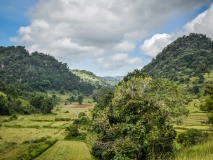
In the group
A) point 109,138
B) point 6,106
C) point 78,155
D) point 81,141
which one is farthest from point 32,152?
point 6,106

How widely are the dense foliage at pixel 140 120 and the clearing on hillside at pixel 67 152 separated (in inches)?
954

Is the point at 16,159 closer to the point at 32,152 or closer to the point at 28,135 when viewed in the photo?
the point at 32,152

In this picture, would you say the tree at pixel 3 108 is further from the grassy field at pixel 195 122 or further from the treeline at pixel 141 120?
the treeline at pixel 141 120

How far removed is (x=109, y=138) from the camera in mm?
26172

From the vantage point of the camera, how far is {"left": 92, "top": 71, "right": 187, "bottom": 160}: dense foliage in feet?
72.5

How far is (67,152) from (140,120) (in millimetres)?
33696

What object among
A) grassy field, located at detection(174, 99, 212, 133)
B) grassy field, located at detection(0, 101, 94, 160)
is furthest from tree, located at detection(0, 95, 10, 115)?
grassy field, located at detection(174, 99, 212, 133)

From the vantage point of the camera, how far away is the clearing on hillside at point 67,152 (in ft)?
159

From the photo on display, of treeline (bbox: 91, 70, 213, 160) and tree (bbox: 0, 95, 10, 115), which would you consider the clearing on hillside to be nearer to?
treeline (bbox: 91, 70, 213, 160)

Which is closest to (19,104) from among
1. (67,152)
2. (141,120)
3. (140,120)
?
(67,152)

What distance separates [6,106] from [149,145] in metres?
103

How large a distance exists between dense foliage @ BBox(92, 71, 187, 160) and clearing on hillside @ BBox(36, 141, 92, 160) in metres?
24.2

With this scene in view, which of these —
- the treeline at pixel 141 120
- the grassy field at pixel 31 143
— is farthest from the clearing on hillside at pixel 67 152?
the treeline at pixel 141 120

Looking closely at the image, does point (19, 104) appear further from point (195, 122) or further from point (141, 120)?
point (141, 120)
